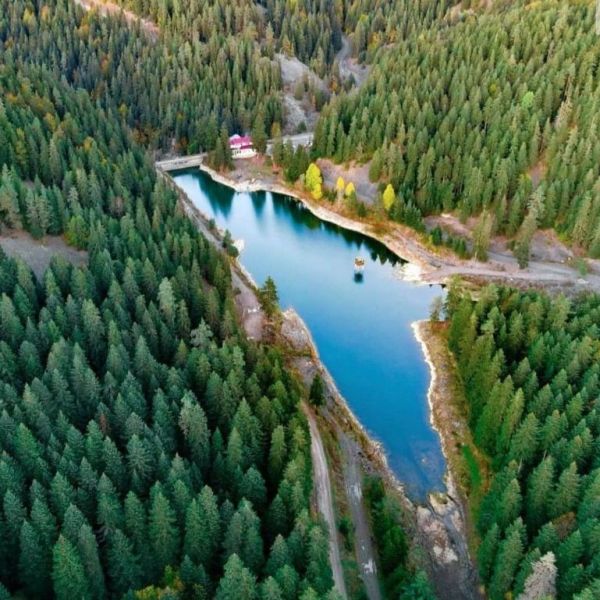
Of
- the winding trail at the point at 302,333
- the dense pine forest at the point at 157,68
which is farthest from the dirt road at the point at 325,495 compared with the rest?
the dense pine forest at the point at 157,68

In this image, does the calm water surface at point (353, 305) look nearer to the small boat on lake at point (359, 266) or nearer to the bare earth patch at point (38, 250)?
the small boat on lake at point (359, 266)

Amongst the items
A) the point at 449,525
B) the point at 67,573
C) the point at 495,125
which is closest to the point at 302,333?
the point at 449,525

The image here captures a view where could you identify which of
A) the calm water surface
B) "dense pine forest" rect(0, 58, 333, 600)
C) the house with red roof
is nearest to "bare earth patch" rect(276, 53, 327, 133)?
the house with red roof

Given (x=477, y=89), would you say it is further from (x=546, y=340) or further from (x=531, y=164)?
(x=546, y=340)

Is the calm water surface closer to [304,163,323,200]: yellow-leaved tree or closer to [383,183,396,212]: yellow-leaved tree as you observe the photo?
[304,163,323,200]: yellow-leaved tree

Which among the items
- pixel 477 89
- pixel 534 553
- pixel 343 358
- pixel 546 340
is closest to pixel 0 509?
pixel 534 553
